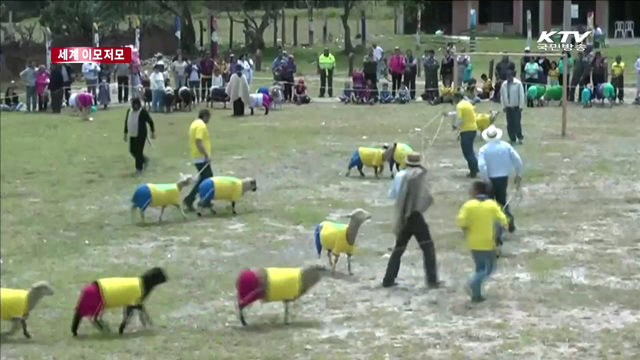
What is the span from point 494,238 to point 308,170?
10.4 metres

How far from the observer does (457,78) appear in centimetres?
3494

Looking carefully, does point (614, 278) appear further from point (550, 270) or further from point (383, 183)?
point (383, 183)

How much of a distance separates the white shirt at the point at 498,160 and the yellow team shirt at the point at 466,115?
454cm

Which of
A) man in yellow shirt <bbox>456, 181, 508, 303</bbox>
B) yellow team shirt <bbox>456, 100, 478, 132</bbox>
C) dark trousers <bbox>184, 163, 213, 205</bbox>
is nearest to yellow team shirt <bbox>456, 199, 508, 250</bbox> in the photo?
man in yellow shirt <bbox>456, 181, 508, 303</bbox>

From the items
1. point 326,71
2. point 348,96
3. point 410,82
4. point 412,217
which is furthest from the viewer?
point 326,71

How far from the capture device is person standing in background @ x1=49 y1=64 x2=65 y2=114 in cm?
1954

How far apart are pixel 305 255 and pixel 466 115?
585 cm

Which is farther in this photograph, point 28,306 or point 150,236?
point 150,236

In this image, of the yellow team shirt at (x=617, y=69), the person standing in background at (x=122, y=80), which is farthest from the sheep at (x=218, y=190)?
the yellow team shirt at (x=617, y=69)

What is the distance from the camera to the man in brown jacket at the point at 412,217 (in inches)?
510

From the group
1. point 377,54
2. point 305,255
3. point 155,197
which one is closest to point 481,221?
point 305,255

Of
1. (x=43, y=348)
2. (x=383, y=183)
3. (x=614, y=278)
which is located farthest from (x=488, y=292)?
(x=383, y=183)

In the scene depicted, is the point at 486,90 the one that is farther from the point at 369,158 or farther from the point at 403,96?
the point at 369,158

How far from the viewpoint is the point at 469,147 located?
20641 mm
